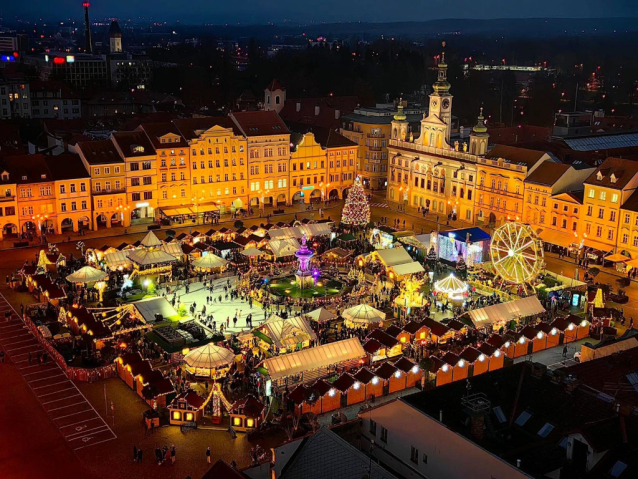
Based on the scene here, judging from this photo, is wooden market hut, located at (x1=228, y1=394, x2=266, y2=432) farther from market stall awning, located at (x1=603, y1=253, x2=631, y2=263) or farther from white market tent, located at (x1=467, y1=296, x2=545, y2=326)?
market stall awning, located at (x1=603, y1=253, x2=631, y2=263)

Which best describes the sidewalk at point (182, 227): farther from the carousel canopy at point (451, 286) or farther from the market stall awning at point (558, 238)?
the carousel canopy at point (451, 286)

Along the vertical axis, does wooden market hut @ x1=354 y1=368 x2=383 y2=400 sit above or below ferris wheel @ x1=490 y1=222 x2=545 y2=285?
below

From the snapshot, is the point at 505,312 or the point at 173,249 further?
the point at 173,249

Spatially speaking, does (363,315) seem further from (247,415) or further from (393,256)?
(247,415)

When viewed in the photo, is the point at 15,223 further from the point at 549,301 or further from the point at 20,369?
the point at 549,301

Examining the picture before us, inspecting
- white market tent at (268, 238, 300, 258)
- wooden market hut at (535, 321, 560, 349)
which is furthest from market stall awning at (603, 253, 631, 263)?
white market tent at (268, 238, 300, 258)

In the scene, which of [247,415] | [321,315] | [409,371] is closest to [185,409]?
[247,415]

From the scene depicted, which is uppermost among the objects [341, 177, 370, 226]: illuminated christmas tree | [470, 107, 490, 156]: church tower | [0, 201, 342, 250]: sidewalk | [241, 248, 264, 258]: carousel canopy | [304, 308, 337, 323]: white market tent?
[470, 107, 490, 156]: church tower
